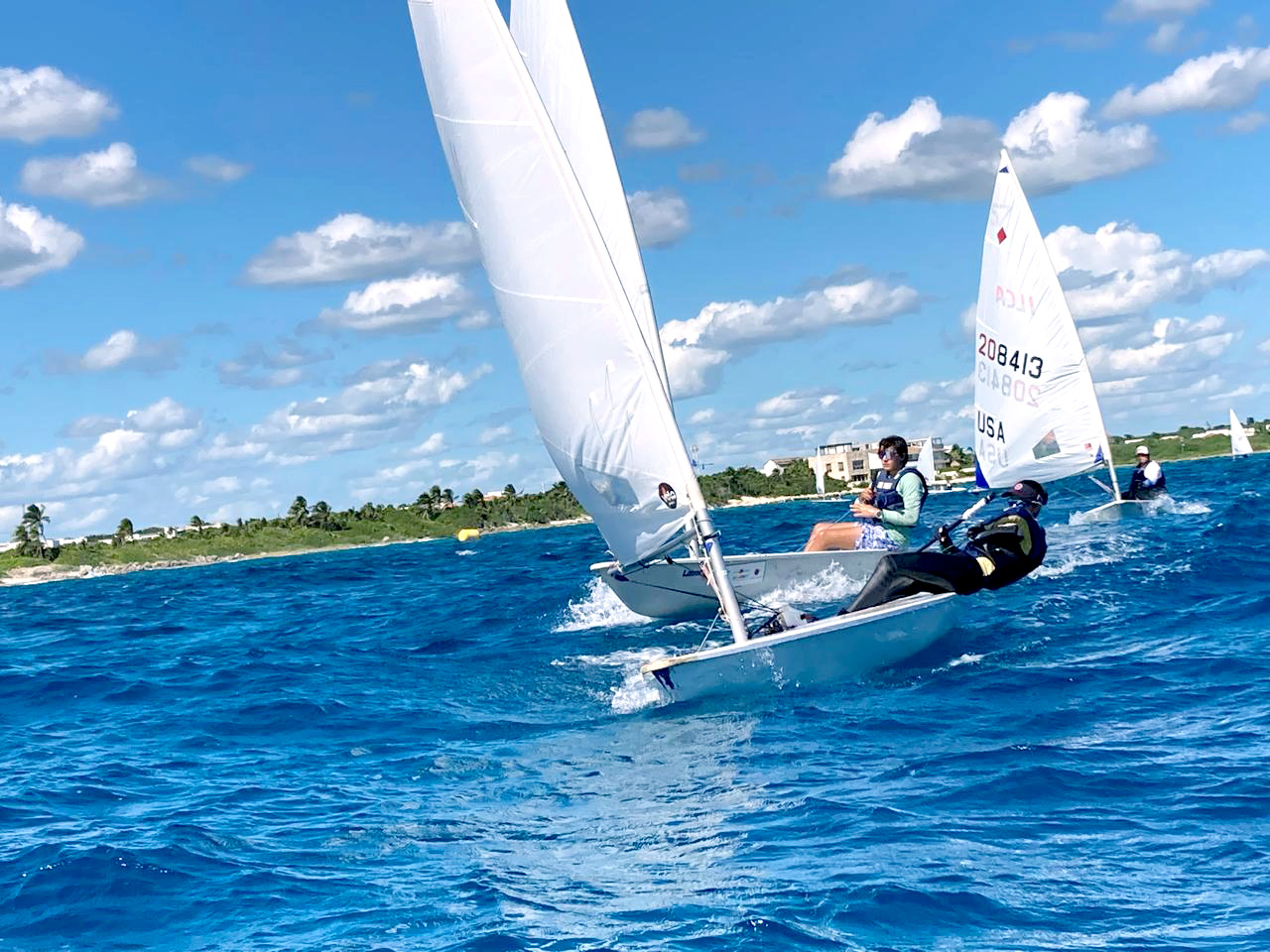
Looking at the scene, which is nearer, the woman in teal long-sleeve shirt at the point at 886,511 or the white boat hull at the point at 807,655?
the white boat hull at the point at 807,655

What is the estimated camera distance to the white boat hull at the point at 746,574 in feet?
56.6

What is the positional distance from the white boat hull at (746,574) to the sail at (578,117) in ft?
13.1

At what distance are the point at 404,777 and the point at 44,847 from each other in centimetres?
268

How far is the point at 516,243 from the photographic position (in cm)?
1278

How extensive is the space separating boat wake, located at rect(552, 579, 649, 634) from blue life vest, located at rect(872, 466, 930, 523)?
13.2ft

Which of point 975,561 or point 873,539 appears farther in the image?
point 873,539

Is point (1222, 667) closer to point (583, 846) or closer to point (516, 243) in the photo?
point (583, 846)

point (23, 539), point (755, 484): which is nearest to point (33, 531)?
point (23, 539)

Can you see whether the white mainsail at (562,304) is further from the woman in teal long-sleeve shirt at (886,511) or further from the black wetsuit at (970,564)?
the woman in teal long-sleeve shirt at (886,511)

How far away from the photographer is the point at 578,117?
15883mm

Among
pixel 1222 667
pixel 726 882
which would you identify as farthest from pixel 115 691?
pixel 1222 667

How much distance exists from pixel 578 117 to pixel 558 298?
14.0 feet

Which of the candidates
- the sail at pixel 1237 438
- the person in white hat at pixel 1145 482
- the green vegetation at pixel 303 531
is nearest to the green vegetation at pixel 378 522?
the green vegetation at pixel 303 531

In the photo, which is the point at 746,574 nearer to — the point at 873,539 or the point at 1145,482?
the point at 873,539
